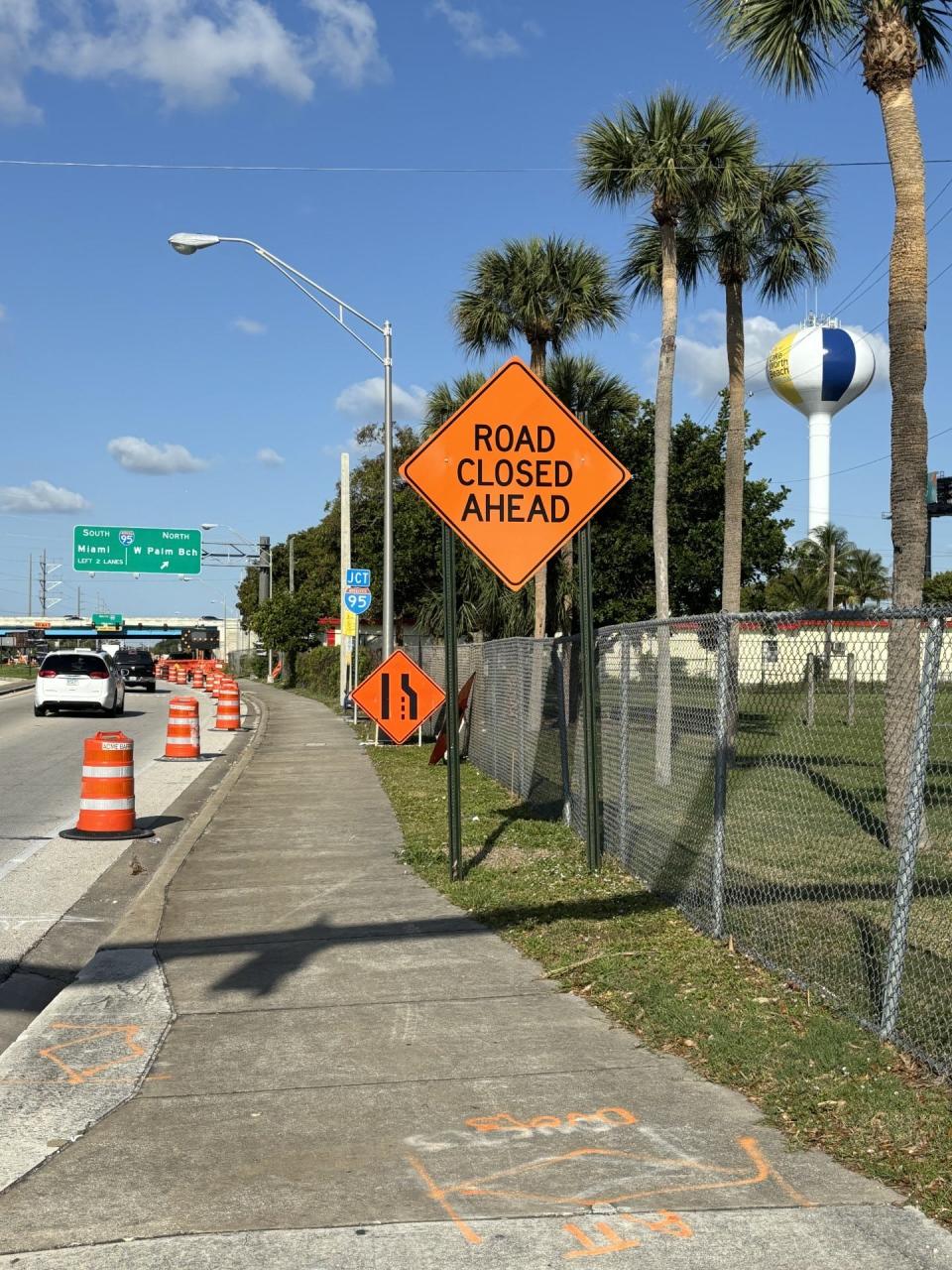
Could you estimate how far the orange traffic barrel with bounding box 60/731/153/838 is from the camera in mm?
12453

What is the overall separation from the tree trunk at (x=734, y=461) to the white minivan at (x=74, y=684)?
17.6 m

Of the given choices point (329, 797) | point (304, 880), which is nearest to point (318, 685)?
point (329, 797)

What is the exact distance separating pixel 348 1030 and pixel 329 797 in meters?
9.49

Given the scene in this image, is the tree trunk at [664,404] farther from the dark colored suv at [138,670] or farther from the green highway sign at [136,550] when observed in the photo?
the green highway sign at [136,550]

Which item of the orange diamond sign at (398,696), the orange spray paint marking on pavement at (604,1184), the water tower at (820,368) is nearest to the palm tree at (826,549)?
the water tower at (820,368)

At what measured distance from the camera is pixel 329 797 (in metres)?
15.7

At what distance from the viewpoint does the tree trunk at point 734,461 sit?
765 inches

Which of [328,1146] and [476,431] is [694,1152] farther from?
[476,431]

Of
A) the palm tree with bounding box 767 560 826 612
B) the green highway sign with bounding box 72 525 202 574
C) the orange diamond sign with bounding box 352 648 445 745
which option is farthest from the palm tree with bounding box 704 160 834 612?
the palm tree with bounding box 767 560 826 612

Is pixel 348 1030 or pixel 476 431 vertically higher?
pixel 476 431

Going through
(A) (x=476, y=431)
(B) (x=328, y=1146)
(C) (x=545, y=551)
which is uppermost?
(A) (x=476, y=431)

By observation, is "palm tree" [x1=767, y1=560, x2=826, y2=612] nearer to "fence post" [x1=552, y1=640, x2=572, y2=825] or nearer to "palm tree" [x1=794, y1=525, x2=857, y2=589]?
"palm tree" [x1=794, y1=525, x2=857, y2=589]

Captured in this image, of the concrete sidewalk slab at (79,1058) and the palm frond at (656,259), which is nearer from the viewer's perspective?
the concrete sidewalk slab at (79,1058)

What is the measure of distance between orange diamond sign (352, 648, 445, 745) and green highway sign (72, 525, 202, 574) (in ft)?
147
